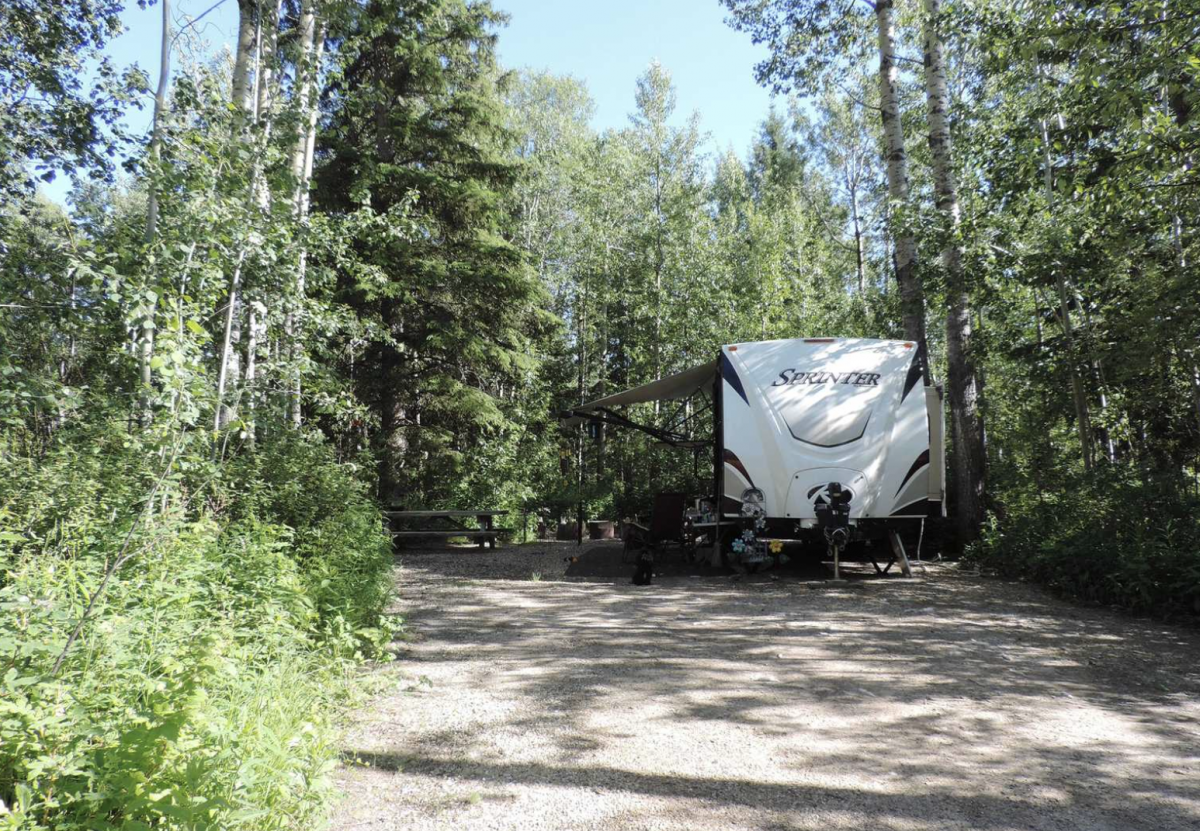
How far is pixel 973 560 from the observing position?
32.1 feet

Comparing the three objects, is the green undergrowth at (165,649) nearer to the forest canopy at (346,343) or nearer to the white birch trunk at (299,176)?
the forest canopy at (346,343)

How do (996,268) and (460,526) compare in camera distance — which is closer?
(996,268)

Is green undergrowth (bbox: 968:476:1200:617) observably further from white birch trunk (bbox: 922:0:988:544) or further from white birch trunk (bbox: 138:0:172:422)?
white birch trunk (bbox: 138:0:172:422)

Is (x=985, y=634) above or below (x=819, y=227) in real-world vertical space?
below

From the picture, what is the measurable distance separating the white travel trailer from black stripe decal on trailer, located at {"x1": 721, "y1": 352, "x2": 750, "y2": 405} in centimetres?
1

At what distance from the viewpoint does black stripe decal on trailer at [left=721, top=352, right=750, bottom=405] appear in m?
8.65

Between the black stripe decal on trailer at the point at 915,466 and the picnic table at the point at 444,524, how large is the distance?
23.2 ft

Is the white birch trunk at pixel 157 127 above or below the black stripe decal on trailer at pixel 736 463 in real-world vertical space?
above

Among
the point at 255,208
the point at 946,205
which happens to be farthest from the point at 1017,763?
the point at 946,205

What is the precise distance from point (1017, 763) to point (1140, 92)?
16.5 ft

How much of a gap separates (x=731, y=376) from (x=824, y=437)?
126 centimetres

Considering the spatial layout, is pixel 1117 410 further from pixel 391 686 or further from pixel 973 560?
pixel 391 686

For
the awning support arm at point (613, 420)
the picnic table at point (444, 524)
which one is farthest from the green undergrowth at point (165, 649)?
the picnic table at point (444, 524)

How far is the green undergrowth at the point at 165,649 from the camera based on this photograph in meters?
2.12
